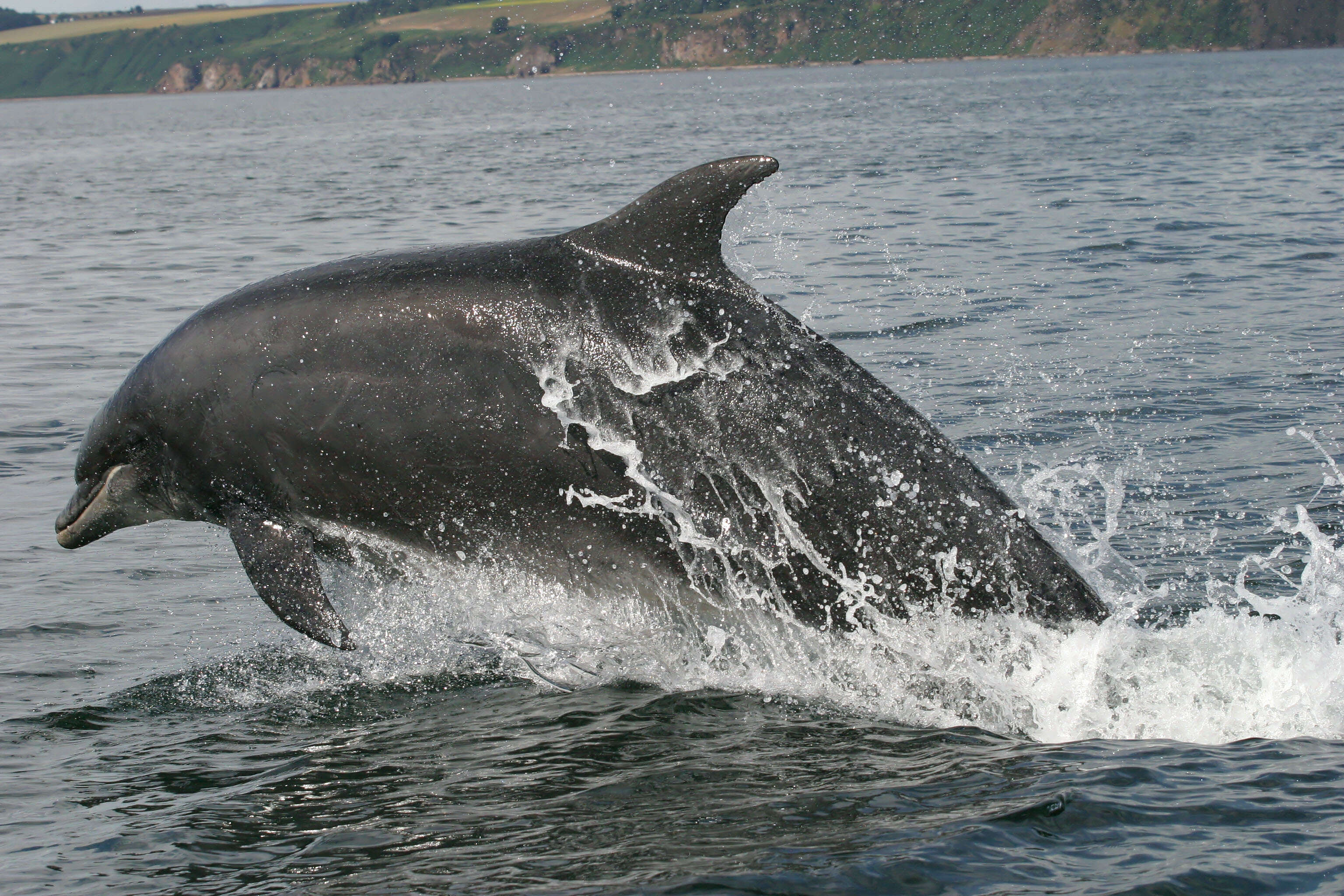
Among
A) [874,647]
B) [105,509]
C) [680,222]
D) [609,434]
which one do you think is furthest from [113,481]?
[874,647]

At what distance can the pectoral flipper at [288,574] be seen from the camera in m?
8.00

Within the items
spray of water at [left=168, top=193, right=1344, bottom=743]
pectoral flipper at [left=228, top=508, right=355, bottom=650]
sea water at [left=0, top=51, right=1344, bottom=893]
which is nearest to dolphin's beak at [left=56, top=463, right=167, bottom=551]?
sea water at [left=0, top=51, right=1344, bottom=893]

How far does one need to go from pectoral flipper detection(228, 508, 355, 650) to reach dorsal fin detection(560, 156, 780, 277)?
8.09 feet

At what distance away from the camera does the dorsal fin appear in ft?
24.8

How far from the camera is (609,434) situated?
7871 millimetres

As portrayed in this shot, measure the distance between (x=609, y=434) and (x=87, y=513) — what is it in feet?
12.9

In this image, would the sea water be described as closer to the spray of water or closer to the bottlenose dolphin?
the spray of water

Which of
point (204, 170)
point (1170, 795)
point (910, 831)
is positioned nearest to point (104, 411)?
point (910, 831)

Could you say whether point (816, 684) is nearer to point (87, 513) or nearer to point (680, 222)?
point (680, 222)

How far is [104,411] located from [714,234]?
4315 mm

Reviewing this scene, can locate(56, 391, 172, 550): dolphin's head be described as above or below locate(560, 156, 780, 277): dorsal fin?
below

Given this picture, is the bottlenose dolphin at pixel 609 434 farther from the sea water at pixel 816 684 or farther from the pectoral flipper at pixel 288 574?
the sea water at pixel 816 684

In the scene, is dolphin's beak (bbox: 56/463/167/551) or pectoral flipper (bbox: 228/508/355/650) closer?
pectoral flipper (bbox: 228/508/355/650)

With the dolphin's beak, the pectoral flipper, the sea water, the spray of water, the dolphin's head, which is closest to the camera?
the sea water
